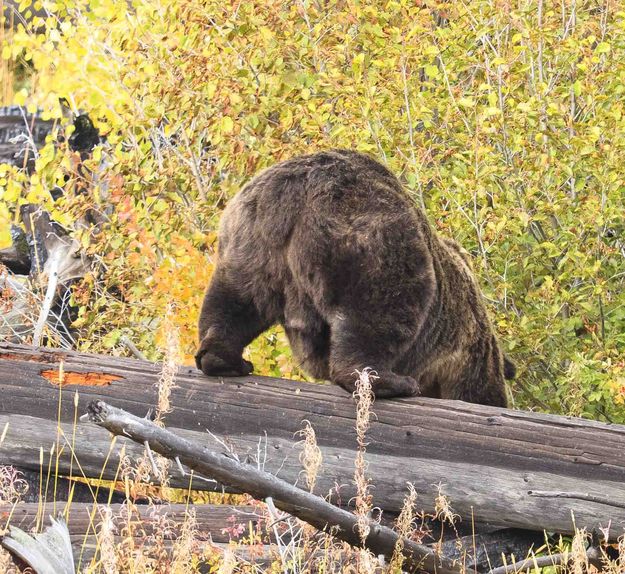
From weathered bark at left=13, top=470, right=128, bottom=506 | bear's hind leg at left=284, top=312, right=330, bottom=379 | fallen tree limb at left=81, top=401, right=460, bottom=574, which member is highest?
bear's hind leg at left=284, top=312, right=330, bottom=379

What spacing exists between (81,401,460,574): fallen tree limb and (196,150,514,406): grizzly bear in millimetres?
1100

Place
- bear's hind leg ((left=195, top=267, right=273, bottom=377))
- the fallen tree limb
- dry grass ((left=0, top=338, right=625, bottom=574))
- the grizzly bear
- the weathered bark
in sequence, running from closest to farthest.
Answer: the fallen tree limb < dry grass ((left=0, top=338, right=625, bottom=574)) < the weathered bark < the grizzly bear < bear's hind leg ((left=195, top=267, right=273, bottom=377))

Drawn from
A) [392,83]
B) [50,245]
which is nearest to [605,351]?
[392,83]

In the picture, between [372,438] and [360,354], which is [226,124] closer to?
[360,354]

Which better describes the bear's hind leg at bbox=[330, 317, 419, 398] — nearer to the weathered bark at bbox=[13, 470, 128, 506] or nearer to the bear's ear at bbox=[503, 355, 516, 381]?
the weathered bark at bbox=[13, 470, 128, 506]

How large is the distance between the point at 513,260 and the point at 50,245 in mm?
3678

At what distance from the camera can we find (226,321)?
178 inches

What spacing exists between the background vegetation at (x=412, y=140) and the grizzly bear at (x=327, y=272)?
126 cm

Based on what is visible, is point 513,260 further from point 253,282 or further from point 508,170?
point 253,282

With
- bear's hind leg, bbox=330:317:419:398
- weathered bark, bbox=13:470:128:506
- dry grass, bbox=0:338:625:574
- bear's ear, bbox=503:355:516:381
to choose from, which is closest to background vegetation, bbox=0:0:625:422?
bear's ear, bbox=503:355:516:381

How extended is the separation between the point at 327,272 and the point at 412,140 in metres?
1.95

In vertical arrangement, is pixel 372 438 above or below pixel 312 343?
below

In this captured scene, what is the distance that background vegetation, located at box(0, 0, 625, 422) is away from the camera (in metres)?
5.74

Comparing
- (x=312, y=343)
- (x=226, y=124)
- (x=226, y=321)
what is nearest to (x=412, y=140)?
(x=226, y=124)
